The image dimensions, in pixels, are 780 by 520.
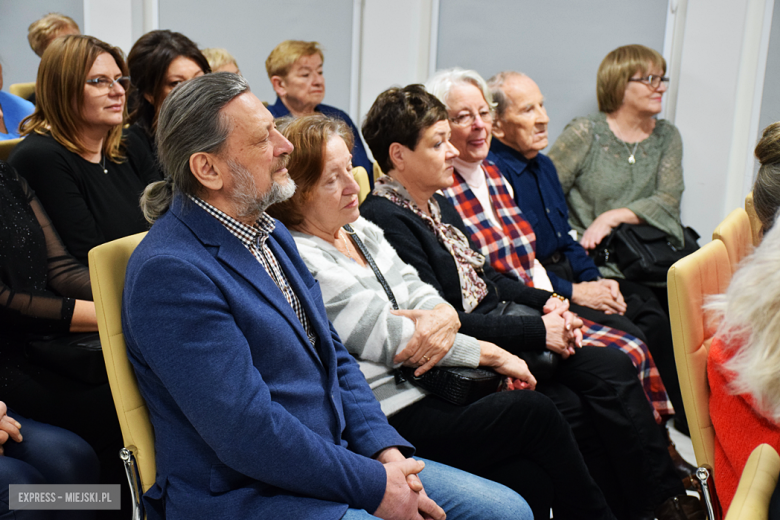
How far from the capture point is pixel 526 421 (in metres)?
1.68

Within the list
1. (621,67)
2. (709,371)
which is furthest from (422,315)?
(621,67)

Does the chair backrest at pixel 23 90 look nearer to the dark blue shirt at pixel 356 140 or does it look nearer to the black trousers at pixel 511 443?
the dark blue shirt at pixel 356 140

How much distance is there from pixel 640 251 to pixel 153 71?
86.1 inches

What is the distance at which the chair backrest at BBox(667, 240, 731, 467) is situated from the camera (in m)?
1.48

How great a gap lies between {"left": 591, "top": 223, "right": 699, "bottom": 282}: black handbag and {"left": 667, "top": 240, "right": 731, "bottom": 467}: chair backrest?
1.53 meters

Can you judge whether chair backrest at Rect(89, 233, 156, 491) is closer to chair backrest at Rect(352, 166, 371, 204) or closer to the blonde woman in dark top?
the blonde woman in dark top

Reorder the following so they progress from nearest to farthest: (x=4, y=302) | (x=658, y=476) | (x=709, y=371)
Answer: (x=709, y=371) → (x=4, y=302) → (x=658, y=476)

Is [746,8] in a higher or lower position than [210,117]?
higher

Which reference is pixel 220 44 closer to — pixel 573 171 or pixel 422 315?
pixel 573 171

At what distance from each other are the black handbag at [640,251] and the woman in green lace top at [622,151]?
149mm

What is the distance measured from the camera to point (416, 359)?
66.8 inches

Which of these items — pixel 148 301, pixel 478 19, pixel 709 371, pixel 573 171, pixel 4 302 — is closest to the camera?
pixel 148 301

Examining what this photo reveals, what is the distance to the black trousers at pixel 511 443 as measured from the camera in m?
1.66

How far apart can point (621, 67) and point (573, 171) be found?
0.61 meters
